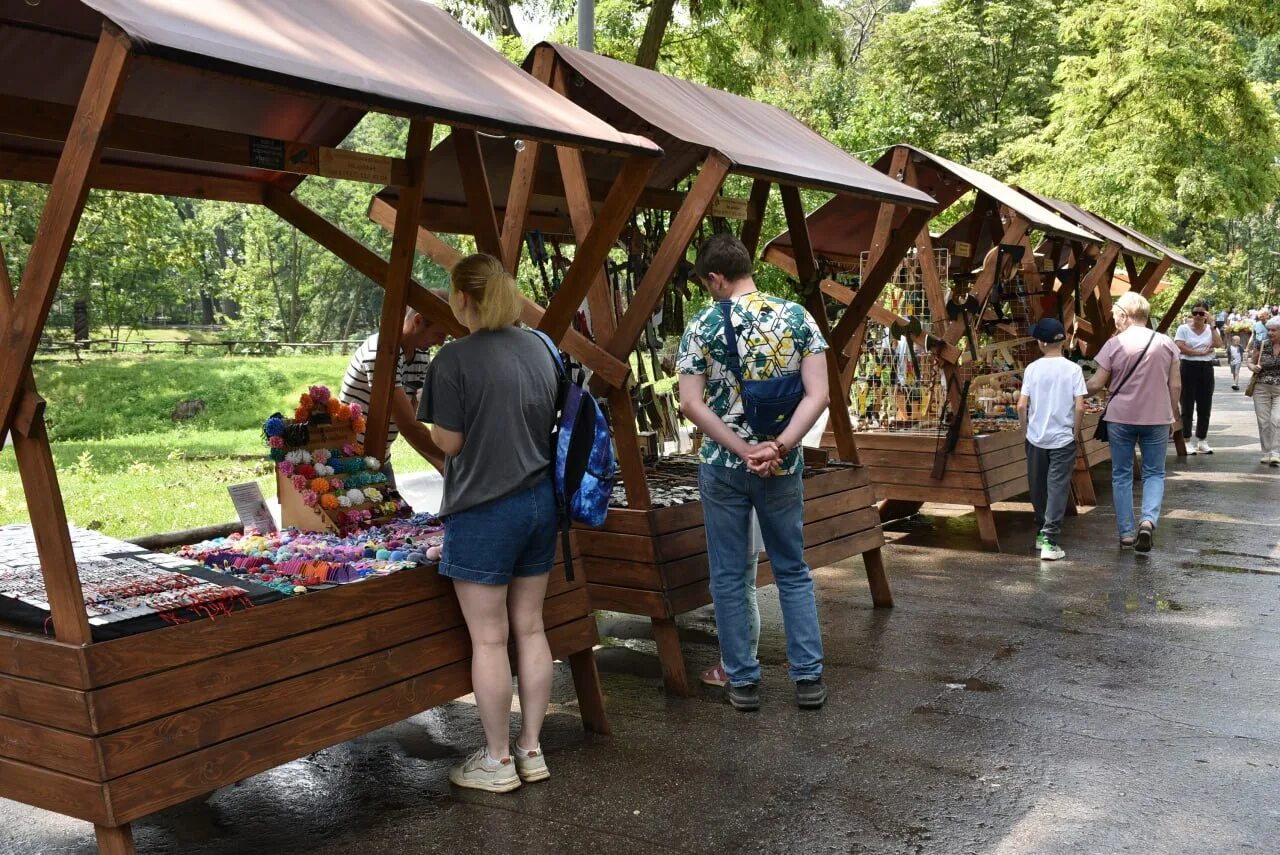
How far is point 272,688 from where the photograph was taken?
381cm

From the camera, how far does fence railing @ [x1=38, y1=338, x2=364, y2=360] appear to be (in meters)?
34.0

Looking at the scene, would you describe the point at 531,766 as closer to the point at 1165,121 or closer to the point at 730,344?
the point at 730,344

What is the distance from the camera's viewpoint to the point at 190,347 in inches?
1531

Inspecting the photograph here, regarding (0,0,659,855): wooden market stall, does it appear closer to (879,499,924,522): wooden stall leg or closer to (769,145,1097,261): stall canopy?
(769,145,1097,261): stall canopy

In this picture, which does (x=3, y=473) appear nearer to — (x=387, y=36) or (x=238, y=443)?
(x=238, y=443)

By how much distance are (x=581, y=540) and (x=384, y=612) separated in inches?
71.1

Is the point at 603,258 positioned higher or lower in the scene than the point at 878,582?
higher

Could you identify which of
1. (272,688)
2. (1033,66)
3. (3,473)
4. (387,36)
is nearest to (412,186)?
(387,36)

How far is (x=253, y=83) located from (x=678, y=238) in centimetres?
243

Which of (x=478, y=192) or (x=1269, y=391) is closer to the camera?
(x=478, y=192)

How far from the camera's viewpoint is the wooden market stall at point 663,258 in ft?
18.0

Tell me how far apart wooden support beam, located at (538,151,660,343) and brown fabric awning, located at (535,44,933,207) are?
0.51 metres

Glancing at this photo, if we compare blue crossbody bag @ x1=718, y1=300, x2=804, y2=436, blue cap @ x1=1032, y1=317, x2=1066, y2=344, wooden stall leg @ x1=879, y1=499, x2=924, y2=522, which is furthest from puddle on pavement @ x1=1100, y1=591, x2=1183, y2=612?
blue crossbody bag @ x1=718, y1=300, x2=804, y2=436

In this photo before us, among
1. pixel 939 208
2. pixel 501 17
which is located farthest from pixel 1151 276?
pixel 501 17
